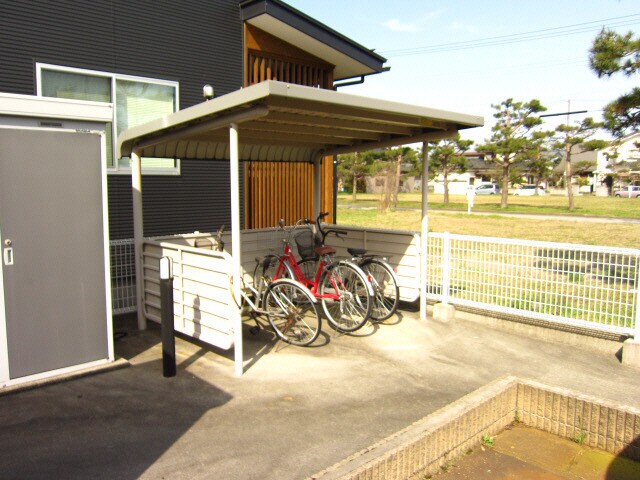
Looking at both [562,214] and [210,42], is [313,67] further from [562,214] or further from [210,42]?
[562,214]

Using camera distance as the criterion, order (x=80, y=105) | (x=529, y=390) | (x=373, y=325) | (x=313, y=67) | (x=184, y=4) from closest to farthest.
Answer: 1. (x=529, y=390)
2. (x=80, y=105)
3. (x=373, y=325)
4. (x=184, y=4)
5. (x=313, y=67)

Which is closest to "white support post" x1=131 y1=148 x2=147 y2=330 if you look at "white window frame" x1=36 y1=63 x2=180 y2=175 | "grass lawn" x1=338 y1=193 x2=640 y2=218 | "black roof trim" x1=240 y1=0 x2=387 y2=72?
"white window frame" x1=36 y1=63 x2=180 y2=175

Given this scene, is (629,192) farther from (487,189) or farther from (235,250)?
(235,250)

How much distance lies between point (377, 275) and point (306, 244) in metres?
0.89

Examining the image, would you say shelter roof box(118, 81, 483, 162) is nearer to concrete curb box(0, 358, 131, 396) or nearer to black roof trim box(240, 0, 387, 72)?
concrete curb box(0, 358, 131, 396)

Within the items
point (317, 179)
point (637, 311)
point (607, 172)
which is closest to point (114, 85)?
point (317, 179)

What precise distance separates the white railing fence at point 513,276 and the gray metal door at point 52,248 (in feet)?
5.92

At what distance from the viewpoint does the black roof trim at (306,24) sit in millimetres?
8199

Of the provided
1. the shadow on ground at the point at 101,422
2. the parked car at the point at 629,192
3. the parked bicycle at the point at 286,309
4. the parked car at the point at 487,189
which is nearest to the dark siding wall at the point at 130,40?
the parked bicycle at the point at 286,309

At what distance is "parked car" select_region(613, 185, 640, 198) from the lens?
4250cm

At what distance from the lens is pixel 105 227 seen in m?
4.27

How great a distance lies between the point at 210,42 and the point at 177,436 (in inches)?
259

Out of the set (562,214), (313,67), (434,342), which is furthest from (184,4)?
(562,214)

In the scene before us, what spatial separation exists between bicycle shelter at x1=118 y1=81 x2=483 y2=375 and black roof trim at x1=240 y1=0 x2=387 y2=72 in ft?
8.67
